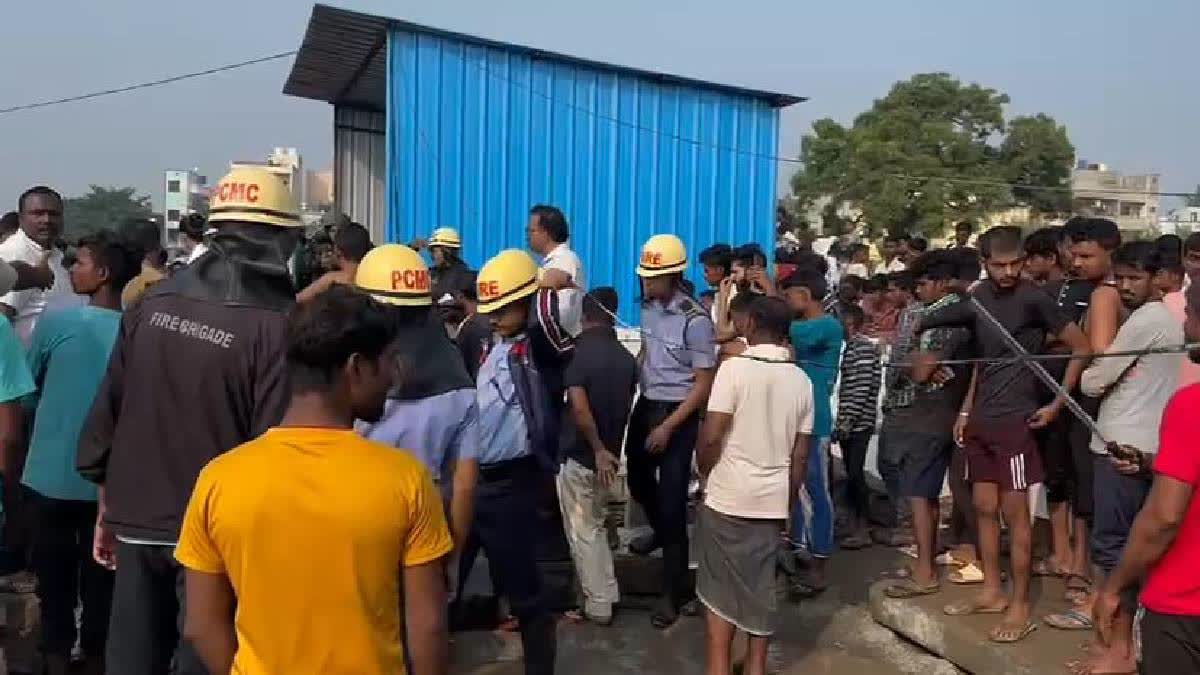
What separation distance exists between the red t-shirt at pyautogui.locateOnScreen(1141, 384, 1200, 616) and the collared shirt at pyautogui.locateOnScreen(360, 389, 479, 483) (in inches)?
77.5

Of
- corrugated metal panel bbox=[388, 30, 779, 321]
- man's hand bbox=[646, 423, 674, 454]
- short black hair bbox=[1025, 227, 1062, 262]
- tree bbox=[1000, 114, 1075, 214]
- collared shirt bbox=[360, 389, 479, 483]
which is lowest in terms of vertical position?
man's hand bbox=[646, 423, 674, 454]

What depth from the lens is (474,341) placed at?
6.11 metres

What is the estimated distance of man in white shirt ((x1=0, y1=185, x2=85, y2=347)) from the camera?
5578 millimetres

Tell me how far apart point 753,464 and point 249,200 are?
2285 mm

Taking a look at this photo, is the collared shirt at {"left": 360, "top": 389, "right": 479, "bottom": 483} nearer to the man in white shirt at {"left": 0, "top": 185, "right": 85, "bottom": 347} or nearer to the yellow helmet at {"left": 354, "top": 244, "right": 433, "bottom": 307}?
the yellow helmet at {"left": 354, "top": 244, "right": 433, "bottom": 307}

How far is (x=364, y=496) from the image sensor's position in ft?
6.97

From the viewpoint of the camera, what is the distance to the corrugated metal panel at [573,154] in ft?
36.1

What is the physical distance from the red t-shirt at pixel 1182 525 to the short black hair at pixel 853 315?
4.39 metres

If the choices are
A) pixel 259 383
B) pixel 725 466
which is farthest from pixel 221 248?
pixel 725 466

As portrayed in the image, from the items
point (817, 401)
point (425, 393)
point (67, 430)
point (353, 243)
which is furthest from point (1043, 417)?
point (67, 430)

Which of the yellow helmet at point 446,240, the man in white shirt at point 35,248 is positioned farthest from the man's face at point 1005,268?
the man in white shirt at point 35,248

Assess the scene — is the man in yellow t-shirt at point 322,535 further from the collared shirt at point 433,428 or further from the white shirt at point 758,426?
the white shirt at point 758,426

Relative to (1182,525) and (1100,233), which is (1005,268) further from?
(1182,525)

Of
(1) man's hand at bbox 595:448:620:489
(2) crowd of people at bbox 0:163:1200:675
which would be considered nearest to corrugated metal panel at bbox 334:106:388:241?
(2) crowd of people at bbox 0:163:1200:675
